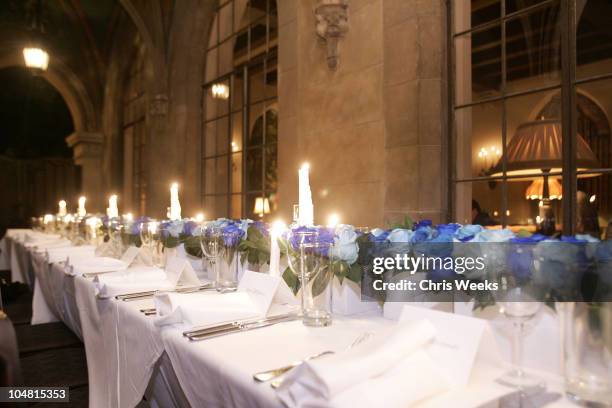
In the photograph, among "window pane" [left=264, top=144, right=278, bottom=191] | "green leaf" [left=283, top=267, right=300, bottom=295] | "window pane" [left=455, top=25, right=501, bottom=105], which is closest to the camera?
"green leaf" [left=283, top=267, right=300, bottom=295]

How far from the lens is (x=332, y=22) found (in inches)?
149

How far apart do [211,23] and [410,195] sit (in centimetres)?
478

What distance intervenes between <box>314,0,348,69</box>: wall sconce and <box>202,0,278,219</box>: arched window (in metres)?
1.71

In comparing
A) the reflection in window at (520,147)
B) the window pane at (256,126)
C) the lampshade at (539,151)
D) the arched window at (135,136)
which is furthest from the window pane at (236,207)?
the lampshade at (539,151)

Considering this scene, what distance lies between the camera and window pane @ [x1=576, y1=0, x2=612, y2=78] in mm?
6457

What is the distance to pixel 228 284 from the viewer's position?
177 centimetres

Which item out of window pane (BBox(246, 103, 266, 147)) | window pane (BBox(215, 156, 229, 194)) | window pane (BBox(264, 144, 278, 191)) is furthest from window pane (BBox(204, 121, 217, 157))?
window pane (BBox(264, 144, 278, 191))

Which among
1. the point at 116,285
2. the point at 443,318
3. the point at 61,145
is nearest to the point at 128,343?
the point at 116,285

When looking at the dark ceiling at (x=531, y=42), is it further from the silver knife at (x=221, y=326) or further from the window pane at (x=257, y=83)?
the silver knife at (x=221, y=326)

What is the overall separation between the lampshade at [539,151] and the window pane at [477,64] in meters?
0.51

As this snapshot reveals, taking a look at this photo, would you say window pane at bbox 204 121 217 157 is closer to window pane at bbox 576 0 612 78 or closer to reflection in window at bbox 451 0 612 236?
reflection in window at bbox 451 0 612 236

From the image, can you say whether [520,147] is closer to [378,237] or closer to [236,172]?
[378,237]

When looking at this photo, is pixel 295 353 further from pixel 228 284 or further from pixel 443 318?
pixel 228 284

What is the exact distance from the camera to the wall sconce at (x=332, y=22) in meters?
3.75
